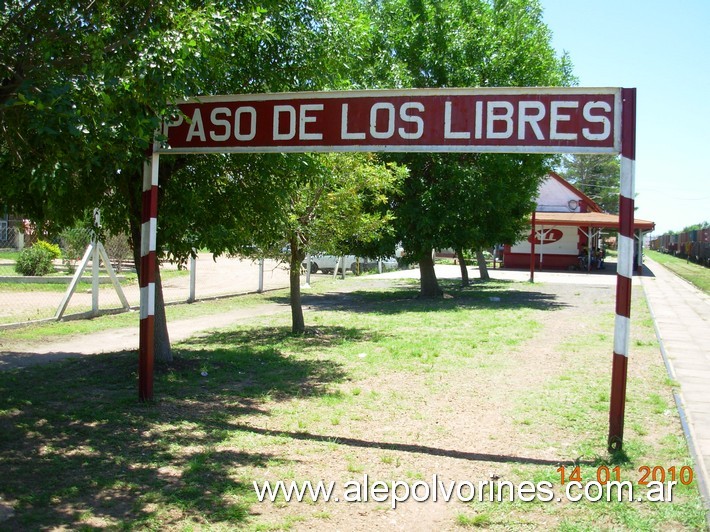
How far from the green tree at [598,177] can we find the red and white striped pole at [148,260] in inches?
3389

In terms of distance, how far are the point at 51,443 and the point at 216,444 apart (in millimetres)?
1326

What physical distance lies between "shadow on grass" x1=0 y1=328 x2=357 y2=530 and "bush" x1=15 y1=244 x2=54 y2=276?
44.4 feet

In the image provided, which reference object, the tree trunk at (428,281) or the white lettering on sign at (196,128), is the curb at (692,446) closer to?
the white lettering on sign at (196,128)

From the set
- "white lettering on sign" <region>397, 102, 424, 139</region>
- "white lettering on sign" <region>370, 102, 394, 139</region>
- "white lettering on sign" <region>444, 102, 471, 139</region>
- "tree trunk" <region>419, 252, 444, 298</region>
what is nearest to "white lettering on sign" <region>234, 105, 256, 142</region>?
"white lettering on sign" <region>370, 102, 394, 139</region>

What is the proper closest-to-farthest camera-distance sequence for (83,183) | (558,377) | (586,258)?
(83,183) < (558,377) < (586,258)

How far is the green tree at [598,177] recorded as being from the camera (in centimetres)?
8850

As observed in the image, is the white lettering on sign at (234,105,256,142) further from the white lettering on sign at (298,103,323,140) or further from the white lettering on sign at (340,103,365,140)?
the white lettering on sign at (340,103,365,140)

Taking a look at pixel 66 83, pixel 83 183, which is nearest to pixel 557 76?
pixel 83 183

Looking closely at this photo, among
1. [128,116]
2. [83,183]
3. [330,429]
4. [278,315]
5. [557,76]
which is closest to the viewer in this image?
[128,116]

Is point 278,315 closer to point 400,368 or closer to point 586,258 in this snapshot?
point 400,368

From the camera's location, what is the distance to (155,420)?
6367 mm

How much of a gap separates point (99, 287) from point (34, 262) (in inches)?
116

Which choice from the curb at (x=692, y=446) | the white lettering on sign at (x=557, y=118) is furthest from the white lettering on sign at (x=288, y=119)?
the curb at (x=692, y=446)

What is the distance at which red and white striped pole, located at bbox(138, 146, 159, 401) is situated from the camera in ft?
22.0
